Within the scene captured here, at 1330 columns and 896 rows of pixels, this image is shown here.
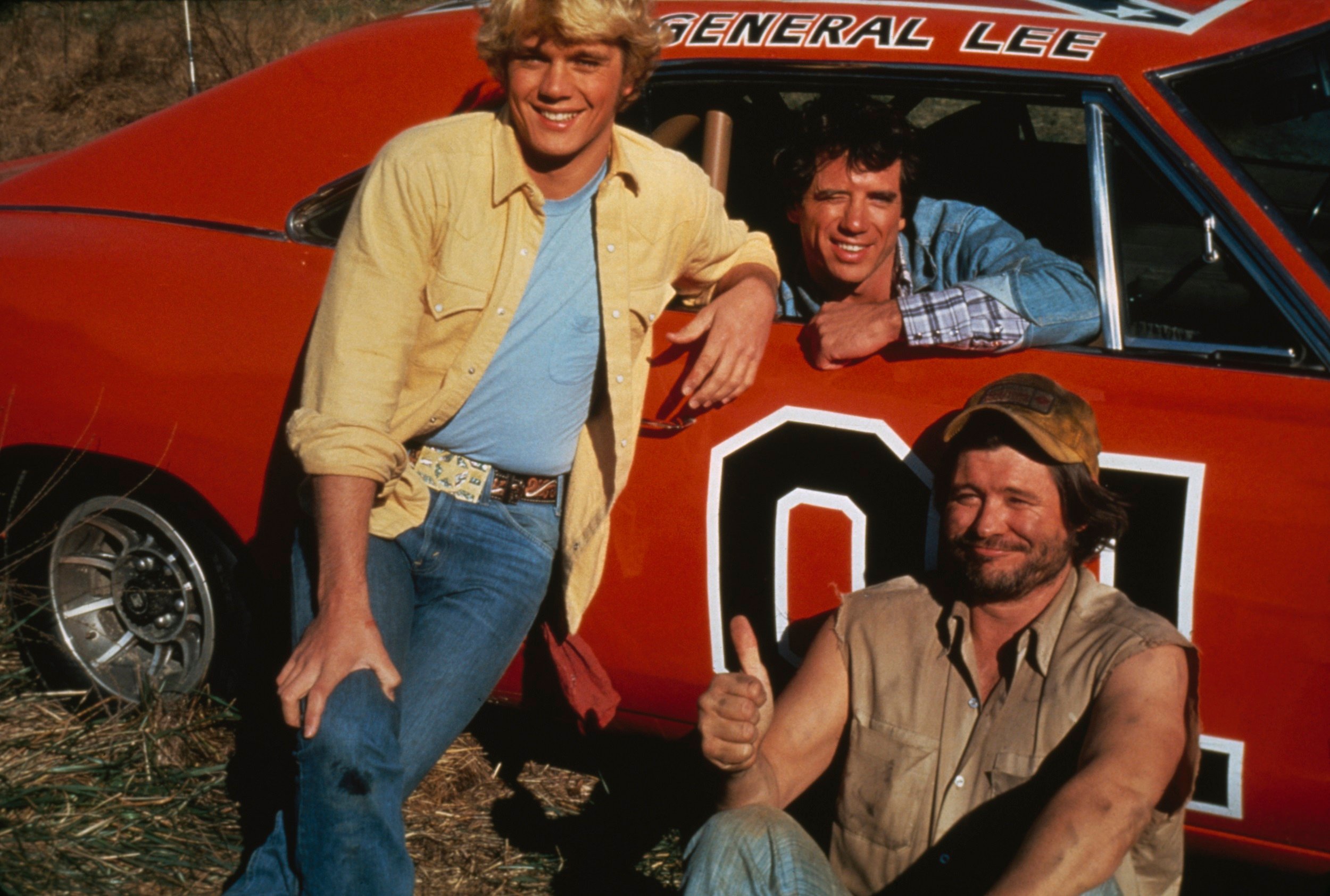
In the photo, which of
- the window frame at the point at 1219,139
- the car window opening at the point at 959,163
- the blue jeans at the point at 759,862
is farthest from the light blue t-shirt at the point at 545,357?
the window frame at the point at 1219,139

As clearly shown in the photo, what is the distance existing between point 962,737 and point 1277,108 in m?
1.46

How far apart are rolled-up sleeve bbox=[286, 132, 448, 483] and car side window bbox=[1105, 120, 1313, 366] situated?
1.27 m

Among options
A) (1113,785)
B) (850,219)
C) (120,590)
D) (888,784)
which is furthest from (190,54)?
(1113,785)

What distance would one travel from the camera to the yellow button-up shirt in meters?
2.33

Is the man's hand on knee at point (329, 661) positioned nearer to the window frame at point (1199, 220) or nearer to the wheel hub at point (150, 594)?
the wheel hub at point (150, 594)

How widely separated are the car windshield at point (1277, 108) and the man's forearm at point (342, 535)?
5.44 ft

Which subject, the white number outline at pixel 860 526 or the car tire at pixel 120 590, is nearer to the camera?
the white number outline at pixel 860 526

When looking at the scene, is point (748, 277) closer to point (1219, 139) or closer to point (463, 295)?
point (463, 295)

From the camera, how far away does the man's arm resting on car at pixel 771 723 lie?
86.0 inches

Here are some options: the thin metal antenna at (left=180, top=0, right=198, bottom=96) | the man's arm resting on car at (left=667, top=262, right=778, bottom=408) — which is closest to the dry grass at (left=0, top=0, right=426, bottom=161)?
the thin metal antenna at (left=180, top=0, right=198, bottom=96)

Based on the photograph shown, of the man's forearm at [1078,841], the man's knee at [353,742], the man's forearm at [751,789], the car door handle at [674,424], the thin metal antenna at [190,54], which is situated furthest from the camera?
the thin metal antenna at [190,54]

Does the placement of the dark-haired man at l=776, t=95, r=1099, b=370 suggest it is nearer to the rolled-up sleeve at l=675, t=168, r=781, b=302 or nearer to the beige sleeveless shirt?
the rolled-up sleeve at l=675, t=168, r=781, b=302

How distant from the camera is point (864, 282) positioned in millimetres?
3062

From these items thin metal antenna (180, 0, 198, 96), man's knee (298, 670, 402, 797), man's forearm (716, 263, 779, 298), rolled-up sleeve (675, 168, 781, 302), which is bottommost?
man's knee (298, 670, 402, 797)
